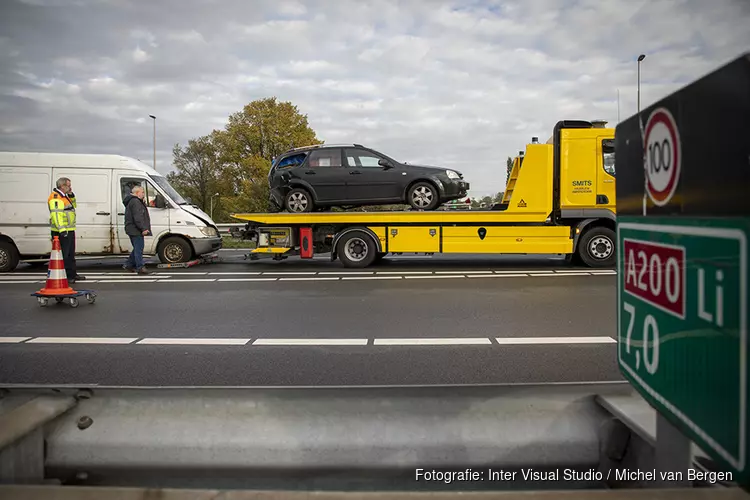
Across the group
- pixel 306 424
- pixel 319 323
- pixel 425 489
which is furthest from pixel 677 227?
pixel 319 323

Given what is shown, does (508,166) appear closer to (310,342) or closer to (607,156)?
(607,156)

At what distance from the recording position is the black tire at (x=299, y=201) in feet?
42.6

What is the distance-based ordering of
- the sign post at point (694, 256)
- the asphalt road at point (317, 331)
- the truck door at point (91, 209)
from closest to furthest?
the sign post at point (694, 256), the asphalt road at point (317, 331), the truck door at point (91, 209)

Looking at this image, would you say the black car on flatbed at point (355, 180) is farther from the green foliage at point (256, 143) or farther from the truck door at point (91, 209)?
the green foliage at point (256, 143)

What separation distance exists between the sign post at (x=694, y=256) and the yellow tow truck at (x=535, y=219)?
10.5 metres

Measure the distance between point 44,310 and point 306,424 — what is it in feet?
23.0

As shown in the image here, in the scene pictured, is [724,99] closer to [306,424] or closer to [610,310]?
[306,424]

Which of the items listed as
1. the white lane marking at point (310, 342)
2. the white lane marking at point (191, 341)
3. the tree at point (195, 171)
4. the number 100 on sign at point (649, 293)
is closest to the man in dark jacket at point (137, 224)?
the white lane marking at point (191, 341)

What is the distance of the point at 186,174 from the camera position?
177ft

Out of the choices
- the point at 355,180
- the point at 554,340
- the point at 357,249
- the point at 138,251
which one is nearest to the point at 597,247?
the point at 357,249

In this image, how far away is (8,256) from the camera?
12.4 m

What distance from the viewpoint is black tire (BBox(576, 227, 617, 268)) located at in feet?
38.8

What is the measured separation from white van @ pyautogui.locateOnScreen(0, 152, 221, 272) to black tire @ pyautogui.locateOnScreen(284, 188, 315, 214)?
2.12 m

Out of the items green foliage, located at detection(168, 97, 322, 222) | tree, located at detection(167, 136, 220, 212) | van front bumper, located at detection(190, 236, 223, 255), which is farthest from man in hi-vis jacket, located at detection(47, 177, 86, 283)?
tree, located at detection(167, 136, 220, 212)
